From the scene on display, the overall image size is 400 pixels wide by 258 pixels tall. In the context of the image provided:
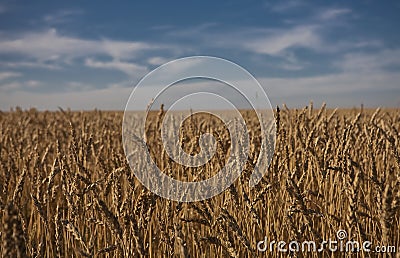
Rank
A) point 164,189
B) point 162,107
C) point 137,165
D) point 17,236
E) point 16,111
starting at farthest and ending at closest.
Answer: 1. point 16,111
2. point 137,165
3. point 162,107
4. point 164,189
5. point 17,236

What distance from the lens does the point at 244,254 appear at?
81.1 inches

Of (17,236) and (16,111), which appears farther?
(16,111)

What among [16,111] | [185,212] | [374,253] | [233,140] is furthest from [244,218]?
[16,111]

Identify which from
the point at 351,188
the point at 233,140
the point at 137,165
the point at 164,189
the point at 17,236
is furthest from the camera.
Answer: the point at 233,140

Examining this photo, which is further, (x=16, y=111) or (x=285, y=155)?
(x=16, y=111)

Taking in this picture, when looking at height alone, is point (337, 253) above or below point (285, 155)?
below

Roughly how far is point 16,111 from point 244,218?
43.0 feet

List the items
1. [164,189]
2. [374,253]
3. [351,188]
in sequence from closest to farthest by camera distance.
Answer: [351,188]
[164,189]
[374,253]

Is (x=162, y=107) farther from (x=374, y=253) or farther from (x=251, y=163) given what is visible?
(x=374, y=253)

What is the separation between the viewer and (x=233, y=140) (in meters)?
3.17

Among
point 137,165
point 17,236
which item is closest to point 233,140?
point 137,165

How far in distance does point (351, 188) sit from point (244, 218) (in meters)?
0.83

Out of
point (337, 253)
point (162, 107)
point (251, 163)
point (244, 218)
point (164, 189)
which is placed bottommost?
point (337, 253)

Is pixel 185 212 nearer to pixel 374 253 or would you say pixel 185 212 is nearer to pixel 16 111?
pixel 374 253
